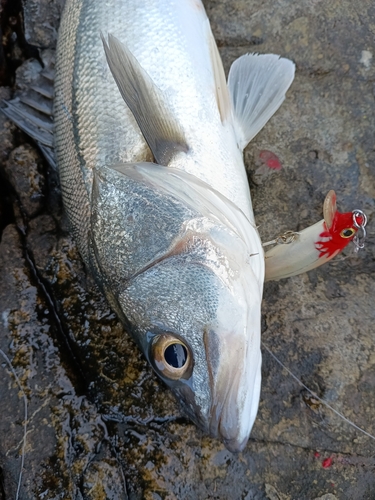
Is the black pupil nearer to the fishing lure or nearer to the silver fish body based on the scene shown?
the silver fish body

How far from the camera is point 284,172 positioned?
269cm

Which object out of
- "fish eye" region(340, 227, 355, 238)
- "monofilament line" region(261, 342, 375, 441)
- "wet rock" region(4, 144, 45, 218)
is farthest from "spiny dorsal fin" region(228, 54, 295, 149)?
"wet rock" region(4, 144, 45, 218)

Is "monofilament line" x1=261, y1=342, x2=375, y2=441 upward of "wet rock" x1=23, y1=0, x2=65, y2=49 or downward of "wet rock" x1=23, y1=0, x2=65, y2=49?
downward

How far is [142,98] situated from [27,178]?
1.18 meters

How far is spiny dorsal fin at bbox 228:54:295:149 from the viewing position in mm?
2547

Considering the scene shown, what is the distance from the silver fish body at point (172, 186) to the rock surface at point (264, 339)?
0.38m

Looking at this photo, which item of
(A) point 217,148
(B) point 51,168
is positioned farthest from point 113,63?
(B) point 51,168

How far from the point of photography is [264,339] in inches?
97.7

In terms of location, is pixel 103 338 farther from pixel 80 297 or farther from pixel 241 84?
pixel 241 84

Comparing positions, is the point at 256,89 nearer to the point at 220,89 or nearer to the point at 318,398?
the point at 220,89

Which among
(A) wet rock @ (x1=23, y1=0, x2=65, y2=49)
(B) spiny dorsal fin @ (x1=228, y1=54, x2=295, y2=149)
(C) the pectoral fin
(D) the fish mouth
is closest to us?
(D) the fish mouth

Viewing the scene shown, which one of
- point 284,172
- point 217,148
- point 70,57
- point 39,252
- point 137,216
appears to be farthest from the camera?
point 39,252

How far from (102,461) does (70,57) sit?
2.28 m

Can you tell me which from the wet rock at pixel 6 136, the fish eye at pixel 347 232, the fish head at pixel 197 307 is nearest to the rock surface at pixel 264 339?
the wet rock at pixel 6 136
